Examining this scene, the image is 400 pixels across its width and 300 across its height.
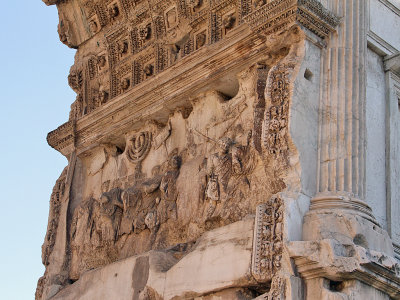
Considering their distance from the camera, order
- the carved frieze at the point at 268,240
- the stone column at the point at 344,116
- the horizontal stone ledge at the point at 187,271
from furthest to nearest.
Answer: the horizontal stone ledge at the point at 187,271, the stone column at the point at 344,116, the carved frieze at the point at 268,240

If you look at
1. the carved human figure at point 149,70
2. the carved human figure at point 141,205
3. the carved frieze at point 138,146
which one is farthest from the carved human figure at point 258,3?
the carved human figure at point 141,205

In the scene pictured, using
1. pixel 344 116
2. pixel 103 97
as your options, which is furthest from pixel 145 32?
pixel 344 116

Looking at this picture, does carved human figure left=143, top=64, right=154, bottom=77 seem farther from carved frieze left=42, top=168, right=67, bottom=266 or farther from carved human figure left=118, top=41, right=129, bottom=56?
carved frieze left=42, top=168, right=67, bottom=266

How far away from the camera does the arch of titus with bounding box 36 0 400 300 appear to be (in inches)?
335

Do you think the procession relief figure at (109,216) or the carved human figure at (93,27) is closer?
the procession relief figure at (109,216)

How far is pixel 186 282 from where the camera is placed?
9289 millimetres

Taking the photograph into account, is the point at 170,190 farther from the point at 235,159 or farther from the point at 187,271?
the point at 187,271

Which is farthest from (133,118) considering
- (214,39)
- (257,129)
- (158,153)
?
(257,129)

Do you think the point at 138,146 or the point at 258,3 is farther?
the point at 138,146

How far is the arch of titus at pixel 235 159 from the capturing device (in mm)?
8508

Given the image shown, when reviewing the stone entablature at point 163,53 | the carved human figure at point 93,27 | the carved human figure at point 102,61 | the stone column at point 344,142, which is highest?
the carved human figure at point 93,27

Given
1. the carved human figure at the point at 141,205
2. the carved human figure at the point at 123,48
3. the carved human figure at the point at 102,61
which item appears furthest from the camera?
the carved human figure at the point at 102,61

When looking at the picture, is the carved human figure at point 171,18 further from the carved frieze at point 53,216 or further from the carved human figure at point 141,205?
the carved frieze at point 53,216

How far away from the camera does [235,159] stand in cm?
959
